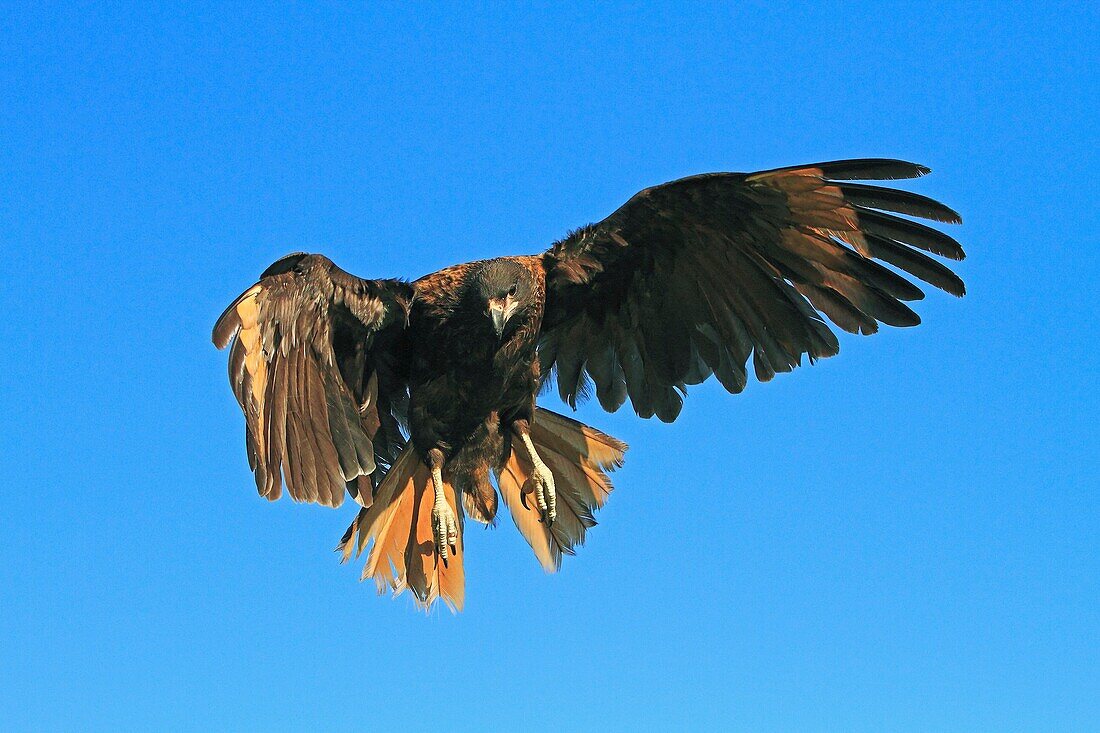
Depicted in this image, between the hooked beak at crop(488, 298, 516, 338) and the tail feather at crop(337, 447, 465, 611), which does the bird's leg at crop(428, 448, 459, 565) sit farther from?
the hooked beak at crop(488, 298, 516, 338)

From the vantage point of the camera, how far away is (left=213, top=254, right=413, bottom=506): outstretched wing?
21.8 ft

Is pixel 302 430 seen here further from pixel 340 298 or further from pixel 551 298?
pixel 551 298

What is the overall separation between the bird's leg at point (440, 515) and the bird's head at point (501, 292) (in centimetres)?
80

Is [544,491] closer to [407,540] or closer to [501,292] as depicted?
[407,540]

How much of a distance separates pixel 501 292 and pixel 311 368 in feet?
3.17

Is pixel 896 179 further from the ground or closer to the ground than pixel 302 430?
further from the ground

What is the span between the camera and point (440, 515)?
7266 mm

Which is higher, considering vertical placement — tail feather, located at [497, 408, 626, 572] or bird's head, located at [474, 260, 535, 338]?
bird's head, located at [474, 260, 535, 338]

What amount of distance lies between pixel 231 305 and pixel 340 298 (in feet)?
2.08

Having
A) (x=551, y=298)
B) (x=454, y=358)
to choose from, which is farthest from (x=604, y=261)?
(x=454, y=358)

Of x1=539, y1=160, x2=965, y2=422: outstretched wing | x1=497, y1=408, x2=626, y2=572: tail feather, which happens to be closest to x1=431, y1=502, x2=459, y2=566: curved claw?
x1=497, y1=408, x2=626, y2=572: tail feather

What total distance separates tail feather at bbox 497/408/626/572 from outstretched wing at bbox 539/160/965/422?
201 mm

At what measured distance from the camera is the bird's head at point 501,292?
7.04m

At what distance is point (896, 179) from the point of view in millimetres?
7035
